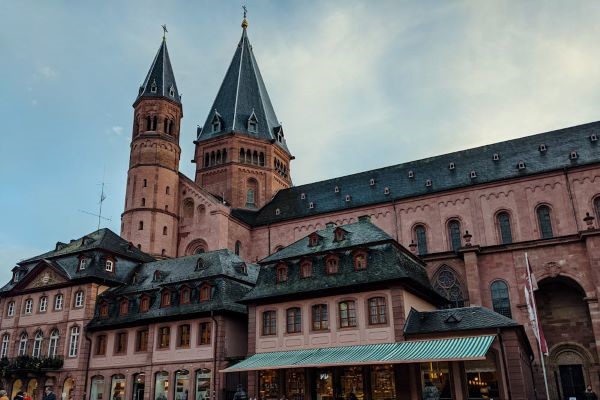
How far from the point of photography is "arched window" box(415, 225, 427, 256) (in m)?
51.0

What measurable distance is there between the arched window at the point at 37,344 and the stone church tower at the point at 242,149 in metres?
25.9

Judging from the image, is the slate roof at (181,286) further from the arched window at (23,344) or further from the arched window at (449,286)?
the arched window at (449,286)

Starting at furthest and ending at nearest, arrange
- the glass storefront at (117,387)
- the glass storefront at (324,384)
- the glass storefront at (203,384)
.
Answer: the glass storefront at (117,387) < the glass storefront at (203,384) < the glass storefront at (324,384)

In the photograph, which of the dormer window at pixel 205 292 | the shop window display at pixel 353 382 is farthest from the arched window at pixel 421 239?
the shop window display at pixel 353 382

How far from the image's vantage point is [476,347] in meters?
25.8

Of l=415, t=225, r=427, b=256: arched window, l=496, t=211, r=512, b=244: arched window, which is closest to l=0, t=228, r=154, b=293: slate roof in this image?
l=415, t=225, r=427, b=256: arched window

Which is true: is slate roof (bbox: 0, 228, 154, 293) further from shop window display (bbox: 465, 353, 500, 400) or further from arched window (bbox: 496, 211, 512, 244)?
arched window (bbox: 496, 211, 512, 244)

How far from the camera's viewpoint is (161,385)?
37.3 m

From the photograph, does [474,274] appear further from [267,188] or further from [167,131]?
[167,131]

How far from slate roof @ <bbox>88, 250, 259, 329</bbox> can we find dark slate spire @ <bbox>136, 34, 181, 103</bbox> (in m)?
25.4

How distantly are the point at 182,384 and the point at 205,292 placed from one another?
19.5 feet

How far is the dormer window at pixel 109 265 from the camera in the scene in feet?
149

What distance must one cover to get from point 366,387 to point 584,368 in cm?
1809

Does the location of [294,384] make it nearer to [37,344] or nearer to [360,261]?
[360,261]
